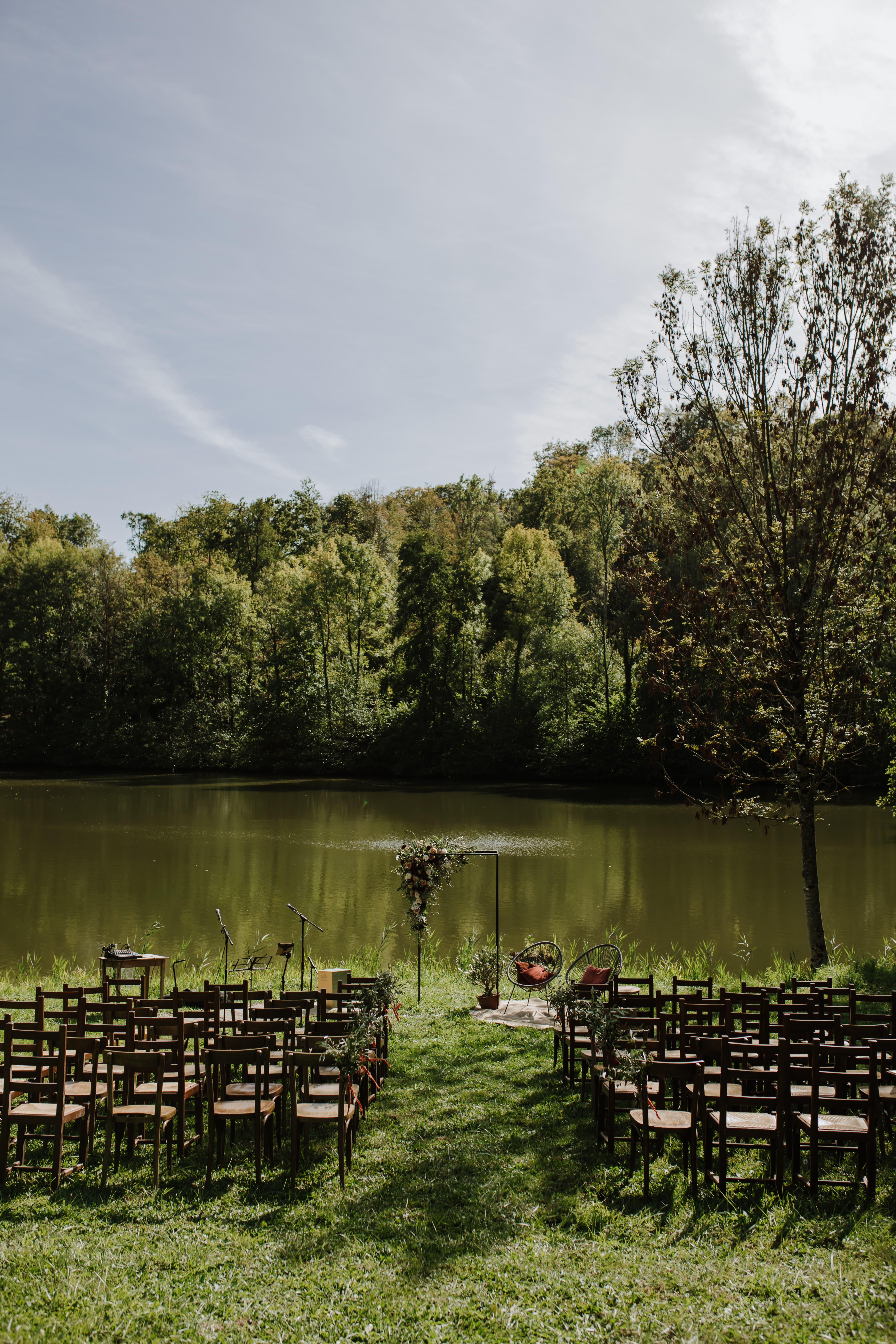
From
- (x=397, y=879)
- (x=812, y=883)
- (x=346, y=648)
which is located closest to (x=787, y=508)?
(x=812, y=883)

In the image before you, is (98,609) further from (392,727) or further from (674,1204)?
(674,1204)

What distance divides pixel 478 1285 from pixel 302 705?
47.5 m

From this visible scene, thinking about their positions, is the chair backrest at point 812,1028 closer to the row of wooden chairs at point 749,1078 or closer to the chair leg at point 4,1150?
the row of wooden chairs at point 749,1078

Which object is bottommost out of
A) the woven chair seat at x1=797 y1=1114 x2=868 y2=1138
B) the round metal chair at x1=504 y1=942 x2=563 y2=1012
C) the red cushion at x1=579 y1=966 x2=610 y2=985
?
the round metal chair at x1=504 y1=942 x2=563 y2=1012

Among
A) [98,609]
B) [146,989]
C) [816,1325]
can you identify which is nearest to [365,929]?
[146,989]

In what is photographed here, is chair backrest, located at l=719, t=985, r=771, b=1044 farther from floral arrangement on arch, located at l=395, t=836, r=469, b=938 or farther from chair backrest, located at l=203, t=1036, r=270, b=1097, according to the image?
floral arrangement on arch, located at l=395, t=836, r=469, b=938

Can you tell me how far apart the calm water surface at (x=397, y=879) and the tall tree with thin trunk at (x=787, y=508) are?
468 centimetres

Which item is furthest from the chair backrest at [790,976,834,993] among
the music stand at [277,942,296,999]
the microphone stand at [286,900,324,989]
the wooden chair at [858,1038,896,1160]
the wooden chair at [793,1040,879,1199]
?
the music stand at [277,942,296,999]

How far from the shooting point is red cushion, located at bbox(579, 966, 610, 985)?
8953 millimetres

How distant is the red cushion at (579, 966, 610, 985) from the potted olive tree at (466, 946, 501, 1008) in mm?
1282

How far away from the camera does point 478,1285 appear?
401 centimetres

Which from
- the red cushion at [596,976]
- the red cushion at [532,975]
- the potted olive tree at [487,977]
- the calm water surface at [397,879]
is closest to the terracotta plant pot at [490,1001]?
the potted olive tree at [487,977]

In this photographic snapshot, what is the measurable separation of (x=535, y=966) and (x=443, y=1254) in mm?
6339

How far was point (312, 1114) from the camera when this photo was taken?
5.41m
